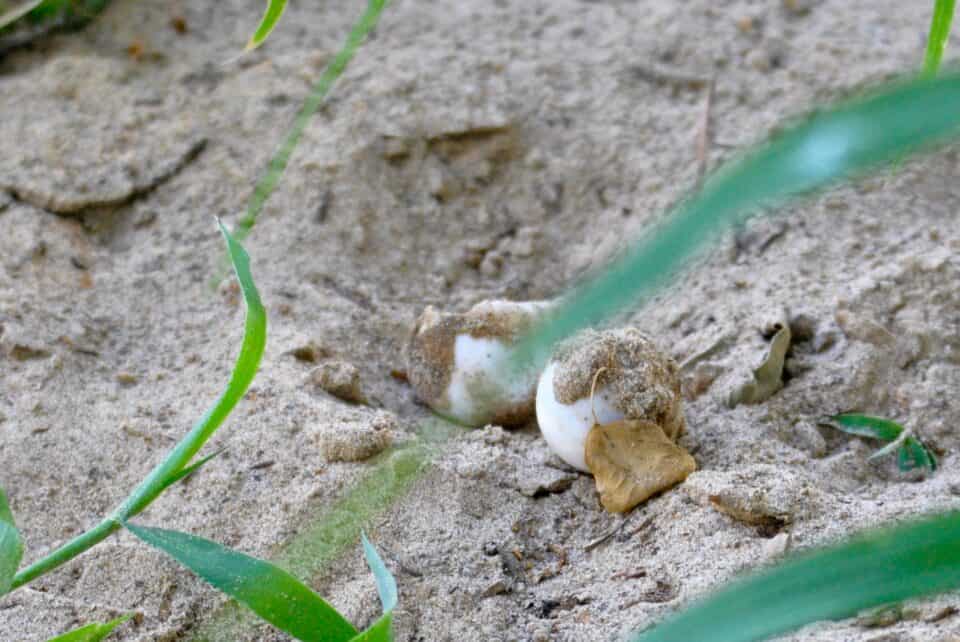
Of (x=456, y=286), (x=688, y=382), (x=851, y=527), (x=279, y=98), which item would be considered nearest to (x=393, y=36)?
(x=279, y=98)

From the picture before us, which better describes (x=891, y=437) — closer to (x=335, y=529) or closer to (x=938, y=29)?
(x=938, y=29)

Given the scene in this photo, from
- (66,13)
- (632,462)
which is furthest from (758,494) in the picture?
(66,13)

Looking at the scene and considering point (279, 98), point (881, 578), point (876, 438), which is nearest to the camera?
point (881, 578)

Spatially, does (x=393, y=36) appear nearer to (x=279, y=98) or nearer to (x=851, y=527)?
(x=279, y=98)

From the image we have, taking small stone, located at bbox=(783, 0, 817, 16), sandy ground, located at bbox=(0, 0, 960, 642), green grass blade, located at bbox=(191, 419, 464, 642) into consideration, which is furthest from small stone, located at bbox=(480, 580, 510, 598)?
small stone, located at bbox=(783, 0, 817, 16)

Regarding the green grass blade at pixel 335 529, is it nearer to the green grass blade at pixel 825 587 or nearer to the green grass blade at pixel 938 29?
the green grass blade at pixel 825 587

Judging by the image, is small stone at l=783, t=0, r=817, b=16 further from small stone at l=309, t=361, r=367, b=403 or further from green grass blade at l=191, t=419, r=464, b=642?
green grass blade at l=191, t=419, r=464, b=642
